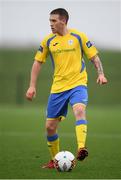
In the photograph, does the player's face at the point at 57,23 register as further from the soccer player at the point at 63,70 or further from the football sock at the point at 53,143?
the football sock at the point at 53,143

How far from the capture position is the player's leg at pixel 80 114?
28.3ft

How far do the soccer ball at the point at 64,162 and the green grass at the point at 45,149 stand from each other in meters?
0.10

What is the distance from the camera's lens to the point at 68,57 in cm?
936

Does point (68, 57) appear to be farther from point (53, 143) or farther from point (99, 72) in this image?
point (53, 143)

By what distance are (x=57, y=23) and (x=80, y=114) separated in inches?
55.0

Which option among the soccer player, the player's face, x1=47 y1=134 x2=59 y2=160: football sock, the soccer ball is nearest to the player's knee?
the soccer player

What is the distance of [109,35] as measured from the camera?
89.2 feet

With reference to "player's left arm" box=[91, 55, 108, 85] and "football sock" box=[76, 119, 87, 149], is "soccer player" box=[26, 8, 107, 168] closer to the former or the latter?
"player's left arm" box=[91, 55, 108, 85]

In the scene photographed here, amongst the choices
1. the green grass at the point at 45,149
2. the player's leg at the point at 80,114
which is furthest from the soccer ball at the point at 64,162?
the player's leg at the point at 80,114

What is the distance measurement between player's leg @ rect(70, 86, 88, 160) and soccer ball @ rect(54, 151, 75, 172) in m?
0.24

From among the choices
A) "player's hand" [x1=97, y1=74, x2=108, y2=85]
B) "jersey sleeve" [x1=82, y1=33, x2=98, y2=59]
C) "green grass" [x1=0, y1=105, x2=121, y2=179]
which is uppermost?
"jersey sleeve" [x1=82, y1=33, x2=98, y2=59]

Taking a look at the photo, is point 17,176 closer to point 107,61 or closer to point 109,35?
point 109,35

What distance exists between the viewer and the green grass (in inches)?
334

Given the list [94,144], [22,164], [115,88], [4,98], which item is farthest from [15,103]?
[22,164]
